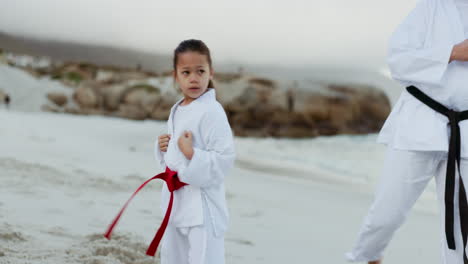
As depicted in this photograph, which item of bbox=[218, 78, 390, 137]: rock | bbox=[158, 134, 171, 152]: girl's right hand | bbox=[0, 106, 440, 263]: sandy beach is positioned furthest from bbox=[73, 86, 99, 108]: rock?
bbox=[158, 134, 171, 152]: girl's right hand

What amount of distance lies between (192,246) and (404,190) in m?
0.99

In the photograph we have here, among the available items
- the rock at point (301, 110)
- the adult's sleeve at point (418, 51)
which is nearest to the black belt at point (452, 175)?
the adult's sleeve at point (418, 51)

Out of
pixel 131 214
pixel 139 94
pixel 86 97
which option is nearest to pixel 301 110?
pixel 139 94

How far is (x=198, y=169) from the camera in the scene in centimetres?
176

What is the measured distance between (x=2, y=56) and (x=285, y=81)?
628 inches

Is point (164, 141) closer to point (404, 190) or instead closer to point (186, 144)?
point (186, 144)

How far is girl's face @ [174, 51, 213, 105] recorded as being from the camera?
6.06 ft

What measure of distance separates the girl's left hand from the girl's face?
0.19 m

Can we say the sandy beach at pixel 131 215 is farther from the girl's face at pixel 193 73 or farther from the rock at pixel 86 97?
the rock at pixel 86 97

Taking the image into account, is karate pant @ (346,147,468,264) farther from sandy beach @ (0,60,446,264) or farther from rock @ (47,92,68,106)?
rock @ (47,92,68,106)

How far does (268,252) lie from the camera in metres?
3.03

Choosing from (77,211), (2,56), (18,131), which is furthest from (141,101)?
(77,211)

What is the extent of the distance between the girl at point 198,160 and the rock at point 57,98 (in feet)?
79.9

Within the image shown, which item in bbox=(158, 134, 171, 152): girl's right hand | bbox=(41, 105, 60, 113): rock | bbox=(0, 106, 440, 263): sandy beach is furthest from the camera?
bbox=(41, 105, 60, 113): rock
